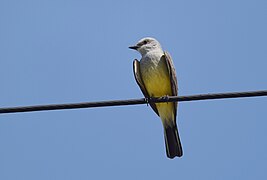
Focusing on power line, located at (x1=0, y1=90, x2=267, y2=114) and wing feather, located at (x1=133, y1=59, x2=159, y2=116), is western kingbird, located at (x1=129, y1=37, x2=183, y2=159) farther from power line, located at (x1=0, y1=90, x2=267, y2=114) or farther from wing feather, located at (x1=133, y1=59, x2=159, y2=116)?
power line, located at (x1=0, y1=90, x2=267, y2=114)

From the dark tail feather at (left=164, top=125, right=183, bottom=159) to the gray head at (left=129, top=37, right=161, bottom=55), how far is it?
1361 millimetres

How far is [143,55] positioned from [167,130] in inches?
52.4

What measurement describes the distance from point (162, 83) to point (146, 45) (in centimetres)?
102

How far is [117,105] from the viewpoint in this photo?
488 cm

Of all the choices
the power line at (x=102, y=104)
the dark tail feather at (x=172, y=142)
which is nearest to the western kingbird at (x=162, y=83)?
the dark tail feather at (x=172, y=142)

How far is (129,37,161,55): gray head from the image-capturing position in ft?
28.1

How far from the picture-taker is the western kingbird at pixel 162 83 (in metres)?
7.86

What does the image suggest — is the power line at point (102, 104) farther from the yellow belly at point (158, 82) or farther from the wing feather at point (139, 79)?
the wing feather at point (139, 79)

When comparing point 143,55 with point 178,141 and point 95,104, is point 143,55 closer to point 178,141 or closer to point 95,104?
point 178,141

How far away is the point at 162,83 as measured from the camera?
790 cm

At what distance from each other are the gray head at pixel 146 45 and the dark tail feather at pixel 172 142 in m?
1.36

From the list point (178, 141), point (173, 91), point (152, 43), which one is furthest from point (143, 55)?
point (178, 141)

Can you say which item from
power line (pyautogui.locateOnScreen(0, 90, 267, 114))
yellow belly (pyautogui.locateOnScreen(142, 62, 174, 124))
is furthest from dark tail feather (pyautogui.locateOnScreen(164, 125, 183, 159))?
power line (pyautogui.locateOnScreen(0, 90, 267, 114))

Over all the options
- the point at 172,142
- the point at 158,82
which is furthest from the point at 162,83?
the point at 172,142
